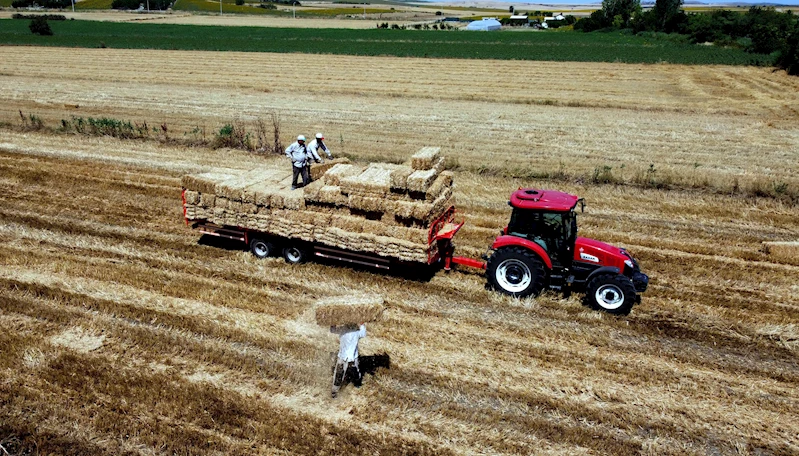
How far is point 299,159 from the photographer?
12320mm

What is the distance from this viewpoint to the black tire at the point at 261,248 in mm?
12477

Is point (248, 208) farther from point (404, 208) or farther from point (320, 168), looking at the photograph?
point (404, 208)

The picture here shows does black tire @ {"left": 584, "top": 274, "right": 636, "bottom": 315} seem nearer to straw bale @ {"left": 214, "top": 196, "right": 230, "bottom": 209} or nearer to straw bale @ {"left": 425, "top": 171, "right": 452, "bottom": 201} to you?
straw bale @ {"left": 425, "top": 171, "right": 452, "bottom": 201}

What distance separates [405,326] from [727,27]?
73868 mm

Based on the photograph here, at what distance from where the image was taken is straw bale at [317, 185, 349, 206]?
37.4 feet

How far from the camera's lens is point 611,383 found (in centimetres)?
859

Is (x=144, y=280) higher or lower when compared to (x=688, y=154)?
lower

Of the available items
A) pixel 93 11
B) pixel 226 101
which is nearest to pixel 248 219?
pixel 226 101

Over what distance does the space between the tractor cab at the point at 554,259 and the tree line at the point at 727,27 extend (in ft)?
141

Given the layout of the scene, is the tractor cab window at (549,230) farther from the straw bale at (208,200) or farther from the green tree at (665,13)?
the green tree at (665,13)

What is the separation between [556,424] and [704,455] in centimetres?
186

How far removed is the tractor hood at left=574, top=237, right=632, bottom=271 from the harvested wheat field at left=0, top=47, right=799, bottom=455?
0.88 meters

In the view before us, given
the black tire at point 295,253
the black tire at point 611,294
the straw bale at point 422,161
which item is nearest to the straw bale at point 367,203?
the straw bale at point 422,161

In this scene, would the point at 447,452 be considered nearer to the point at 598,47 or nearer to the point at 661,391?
the point at 661,391
